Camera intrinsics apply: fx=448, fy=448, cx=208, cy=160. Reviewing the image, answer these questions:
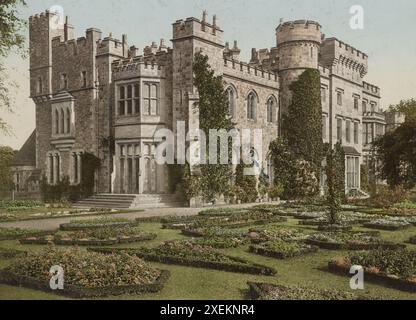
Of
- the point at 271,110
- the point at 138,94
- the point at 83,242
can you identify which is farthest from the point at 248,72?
the point at 83,242

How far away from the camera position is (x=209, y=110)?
92.7 ft

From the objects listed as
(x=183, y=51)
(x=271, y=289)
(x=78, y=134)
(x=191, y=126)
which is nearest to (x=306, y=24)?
(x=183, y=51)

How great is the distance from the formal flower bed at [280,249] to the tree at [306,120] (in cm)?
2241

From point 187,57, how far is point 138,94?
3.94 meters

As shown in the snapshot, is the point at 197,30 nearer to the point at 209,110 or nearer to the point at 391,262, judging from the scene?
the point at 209,110

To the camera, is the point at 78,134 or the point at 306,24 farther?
the point at 306,24

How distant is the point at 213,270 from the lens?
10.4 meters

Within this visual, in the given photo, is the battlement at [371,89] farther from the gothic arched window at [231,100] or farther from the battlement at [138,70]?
the battlement at [138,70]

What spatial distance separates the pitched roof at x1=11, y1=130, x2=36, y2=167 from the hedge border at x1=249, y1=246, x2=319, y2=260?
91.5 ft

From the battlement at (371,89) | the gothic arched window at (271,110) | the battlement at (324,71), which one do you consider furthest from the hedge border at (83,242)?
the battlement at (371,89)

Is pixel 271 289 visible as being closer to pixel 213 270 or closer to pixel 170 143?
pixel 213 270

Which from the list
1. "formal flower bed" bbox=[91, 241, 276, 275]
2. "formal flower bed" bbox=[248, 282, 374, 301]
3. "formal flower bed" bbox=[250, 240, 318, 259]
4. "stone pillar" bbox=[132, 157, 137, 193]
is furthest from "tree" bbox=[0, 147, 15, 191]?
"formal flower bed" bbox=[248, 282, 374, 301]

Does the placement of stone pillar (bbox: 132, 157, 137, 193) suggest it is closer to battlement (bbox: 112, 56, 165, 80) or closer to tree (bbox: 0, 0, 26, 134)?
battlement (bbox: 112, 56, 165, 80)
